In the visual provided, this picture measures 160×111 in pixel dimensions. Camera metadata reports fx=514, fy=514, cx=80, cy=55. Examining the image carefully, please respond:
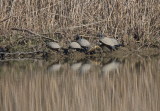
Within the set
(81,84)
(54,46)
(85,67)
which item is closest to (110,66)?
(85,67)

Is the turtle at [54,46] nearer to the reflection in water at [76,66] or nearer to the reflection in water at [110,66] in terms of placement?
the reflection in water at [76,66]

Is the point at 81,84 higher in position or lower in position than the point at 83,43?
lower

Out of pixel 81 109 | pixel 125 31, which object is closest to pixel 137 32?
pixel 125 31

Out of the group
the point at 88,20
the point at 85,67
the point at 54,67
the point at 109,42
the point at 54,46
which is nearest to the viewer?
the point at 85,67

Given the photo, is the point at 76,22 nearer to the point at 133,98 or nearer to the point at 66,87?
Answer: the point at 66,87

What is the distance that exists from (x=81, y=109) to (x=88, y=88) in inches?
67.7

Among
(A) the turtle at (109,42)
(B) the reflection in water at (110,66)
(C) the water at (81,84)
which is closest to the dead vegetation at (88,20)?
(A) the turtle at (109,42)

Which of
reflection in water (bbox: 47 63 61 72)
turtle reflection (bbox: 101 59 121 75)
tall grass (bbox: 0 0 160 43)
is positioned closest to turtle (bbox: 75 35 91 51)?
tall grass (bbox: 0 0 160 43)

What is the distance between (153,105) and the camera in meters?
7.46

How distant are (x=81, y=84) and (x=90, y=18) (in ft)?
16.8

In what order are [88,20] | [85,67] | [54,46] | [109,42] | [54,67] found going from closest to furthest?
[85,67] → [54,67] → [54,46] → [109,42] → [88,20]

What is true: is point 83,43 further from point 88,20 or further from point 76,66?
point 76,66

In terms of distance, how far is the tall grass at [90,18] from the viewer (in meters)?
14.1

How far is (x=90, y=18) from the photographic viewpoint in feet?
46.6
